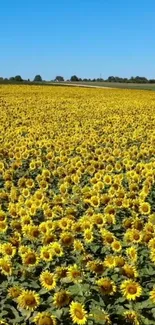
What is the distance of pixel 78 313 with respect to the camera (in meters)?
3.74

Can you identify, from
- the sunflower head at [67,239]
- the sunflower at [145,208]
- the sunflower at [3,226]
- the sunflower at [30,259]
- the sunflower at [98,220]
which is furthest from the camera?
the sunflower at [145,208]

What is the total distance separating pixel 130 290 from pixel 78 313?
52cm

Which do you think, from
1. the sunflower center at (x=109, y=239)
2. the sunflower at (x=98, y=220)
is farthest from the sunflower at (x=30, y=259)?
the sunflower at (x=98, y=220)

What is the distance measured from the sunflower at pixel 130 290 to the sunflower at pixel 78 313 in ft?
1.45

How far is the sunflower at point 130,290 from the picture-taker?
4.03 m

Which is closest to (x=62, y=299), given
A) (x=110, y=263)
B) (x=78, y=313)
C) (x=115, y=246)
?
(x=78, y=313)

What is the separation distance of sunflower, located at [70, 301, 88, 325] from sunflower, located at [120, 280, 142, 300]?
1.45 ft

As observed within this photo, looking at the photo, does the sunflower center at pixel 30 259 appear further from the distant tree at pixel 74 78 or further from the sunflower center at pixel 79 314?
the distant tree at pixel 74 78

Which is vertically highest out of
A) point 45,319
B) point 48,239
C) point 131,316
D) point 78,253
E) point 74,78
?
point 74,78

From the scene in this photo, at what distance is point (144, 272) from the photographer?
4.60 meters

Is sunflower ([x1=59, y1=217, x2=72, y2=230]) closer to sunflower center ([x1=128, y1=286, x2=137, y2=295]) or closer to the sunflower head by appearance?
the sunflower head

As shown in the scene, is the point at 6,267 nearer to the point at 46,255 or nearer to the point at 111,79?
the point at 46,255

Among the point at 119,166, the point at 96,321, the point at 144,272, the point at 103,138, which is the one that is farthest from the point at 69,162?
the point at 96,321

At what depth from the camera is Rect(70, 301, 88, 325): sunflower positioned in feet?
12.1
